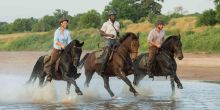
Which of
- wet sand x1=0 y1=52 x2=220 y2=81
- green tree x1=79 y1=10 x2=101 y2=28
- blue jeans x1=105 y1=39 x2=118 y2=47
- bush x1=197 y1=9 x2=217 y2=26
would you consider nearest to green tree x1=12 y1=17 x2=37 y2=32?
green tree x1=79 y1=10 x2=101 y2=28

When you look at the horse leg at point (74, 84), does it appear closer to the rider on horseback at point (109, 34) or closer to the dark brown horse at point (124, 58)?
the dark brown horse at point (124, 58)

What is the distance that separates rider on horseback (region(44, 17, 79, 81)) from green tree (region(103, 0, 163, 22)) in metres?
86.4

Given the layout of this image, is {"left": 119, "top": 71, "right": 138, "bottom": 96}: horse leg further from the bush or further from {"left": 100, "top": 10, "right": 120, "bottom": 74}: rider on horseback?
the bush

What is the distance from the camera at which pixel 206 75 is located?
2817 centimetres

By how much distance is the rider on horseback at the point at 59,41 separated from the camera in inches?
634

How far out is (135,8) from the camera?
105 meters

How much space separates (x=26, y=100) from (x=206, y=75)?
44.3ft

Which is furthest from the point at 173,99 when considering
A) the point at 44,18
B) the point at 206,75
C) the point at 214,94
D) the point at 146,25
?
→ the point at 44,18

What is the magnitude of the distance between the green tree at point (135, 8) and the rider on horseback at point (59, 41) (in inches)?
3403

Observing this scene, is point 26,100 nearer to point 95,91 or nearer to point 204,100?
point 95,91

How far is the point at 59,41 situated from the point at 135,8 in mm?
89416

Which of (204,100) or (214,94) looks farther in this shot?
(214,94)

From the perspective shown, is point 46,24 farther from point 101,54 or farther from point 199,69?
point 101,54

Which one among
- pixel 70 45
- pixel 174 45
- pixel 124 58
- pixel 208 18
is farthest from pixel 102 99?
pixel 208 18
